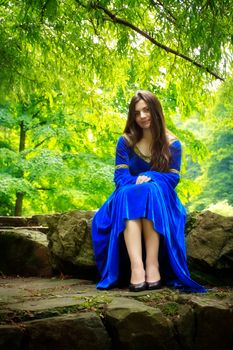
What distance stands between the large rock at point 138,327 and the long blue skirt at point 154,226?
0.71 meters

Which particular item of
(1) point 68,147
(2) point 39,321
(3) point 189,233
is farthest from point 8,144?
(2) point 39,321

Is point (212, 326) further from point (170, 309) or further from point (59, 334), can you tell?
point (59, 334)

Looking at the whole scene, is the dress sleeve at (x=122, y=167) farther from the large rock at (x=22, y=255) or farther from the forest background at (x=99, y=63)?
the large rock at (x=22, y=255)

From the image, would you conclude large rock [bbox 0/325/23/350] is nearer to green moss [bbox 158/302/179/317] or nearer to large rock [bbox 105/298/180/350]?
large rock [bbox 105/298/180/350]

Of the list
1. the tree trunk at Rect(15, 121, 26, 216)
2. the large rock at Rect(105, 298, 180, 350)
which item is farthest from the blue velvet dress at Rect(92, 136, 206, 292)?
the tree trunk at Rect(15, 121, 26, 216)

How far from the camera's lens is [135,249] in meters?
3.11

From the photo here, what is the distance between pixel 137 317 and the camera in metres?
2.39

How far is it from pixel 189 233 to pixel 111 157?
4.82 m

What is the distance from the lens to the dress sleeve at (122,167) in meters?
3.36

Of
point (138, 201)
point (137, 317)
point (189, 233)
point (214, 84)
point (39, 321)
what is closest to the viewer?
point (39, 321)

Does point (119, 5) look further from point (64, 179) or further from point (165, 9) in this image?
point (64, 179)

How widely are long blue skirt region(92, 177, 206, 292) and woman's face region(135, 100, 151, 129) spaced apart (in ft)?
1.66

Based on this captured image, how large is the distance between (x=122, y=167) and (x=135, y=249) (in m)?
0.68

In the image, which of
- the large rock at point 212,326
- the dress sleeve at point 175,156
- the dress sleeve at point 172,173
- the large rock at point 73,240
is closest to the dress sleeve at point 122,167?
the dress sleeve at point 172,173
